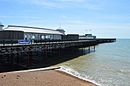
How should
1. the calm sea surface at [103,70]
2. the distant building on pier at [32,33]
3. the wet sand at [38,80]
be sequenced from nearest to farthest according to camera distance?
the wet sand at [38,80] < the calm sea surface at [103,70] < the distant building on pier at [32,33]

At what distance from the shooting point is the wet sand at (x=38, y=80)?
54.9ft

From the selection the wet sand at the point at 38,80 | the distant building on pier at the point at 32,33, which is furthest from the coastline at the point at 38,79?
the distant building on pier at the point at 32,33

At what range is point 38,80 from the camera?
17.8 metres

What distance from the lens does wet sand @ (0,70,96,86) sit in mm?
16719

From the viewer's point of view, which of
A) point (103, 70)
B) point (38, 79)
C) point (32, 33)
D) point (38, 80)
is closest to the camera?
point (38, 80)

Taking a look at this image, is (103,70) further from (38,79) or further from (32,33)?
(32,33)

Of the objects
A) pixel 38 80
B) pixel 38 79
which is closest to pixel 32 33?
pixel 38 79

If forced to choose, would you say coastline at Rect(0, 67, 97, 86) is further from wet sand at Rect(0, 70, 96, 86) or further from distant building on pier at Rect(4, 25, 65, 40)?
distant building on pier at Rect(4, 25, 65, 40)

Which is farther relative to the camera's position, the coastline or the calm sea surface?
the calm sea surface

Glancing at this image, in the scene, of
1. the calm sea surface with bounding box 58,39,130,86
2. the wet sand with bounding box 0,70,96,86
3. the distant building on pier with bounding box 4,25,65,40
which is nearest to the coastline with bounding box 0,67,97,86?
the wet sand with bounding box 0,70,96,86

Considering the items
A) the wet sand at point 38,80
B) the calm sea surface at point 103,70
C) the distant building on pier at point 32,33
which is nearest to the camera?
the wet sand at point 38,80

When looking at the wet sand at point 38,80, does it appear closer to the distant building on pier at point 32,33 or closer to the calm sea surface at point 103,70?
the calm sea surface at point 103,70

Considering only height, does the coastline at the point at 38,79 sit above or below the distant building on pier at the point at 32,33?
below

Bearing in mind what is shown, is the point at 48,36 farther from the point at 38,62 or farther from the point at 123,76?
the point at 123,76
